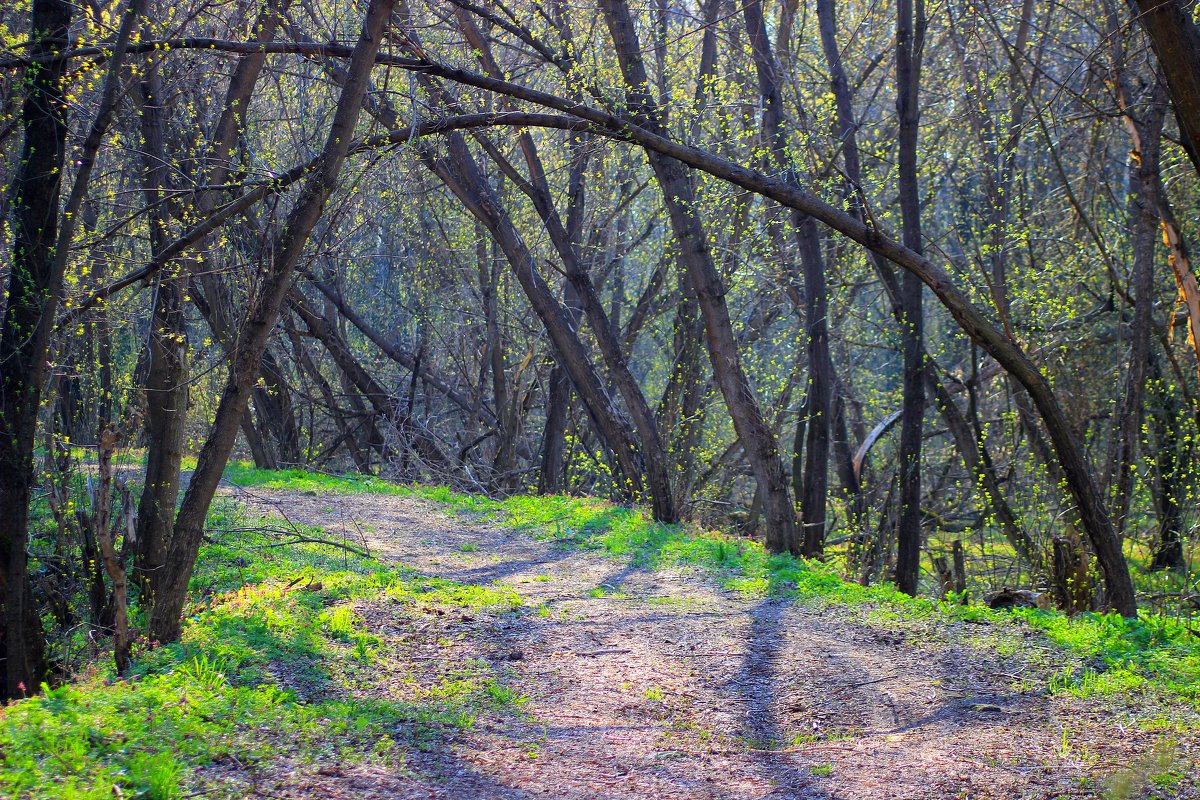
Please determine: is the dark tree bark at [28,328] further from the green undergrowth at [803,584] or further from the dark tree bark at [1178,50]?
the dark tree bark at [1178,50]

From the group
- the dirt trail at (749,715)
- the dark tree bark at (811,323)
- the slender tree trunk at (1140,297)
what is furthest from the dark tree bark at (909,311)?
the dirt trail at (749,715)

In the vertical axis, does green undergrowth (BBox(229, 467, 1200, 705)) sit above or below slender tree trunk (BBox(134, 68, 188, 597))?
below

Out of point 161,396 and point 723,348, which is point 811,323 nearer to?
point 723,348

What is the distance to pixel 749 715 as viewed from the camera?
513cm

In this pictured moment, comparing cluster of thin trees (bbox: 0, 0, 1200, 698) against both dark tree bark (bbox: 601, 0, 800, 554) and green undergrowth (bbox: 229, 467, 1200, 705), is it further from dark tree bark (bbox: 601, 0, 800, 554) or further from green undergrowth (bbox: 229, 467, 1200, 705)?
green undergrowth (bbox: 229, 467, 1200, 705)

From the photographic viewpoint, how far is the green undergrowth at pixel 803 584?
17.1ft

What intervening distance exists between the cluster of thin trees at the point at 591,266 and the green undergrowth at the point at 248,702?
55 centimetres

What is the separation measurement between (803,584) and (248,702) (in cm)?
459

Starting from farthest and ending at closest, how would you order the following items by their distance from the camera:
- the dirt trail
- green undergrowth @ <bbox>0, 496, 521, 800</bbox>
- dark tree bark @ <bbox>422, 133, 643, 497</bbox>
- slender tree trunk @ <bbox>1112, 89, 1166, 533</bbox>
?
dark tree bark @ <bbox>422, 133, 643, 497</bbox> < slender tree trunk @ <bbox>1112, 89, 1166, 533</bbox> < the dirt trail < green undergrowth @ <bbox>0, 496, 521, 800</bbox>

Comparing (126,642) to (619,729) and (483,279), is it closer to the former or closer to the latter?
(619,729)

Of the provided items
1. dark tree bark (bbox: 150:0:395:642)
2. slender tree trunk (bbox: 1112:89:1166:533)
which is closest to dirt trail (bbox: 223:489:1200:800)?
dark tree bark (bbox: 150:0:395:642)

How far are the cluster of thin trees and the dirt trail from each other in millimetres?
1992

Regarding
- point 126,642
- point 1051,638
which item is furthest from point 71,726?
point 1051,638

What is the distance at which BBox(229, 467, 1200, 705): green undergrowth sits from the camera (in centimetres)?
523
